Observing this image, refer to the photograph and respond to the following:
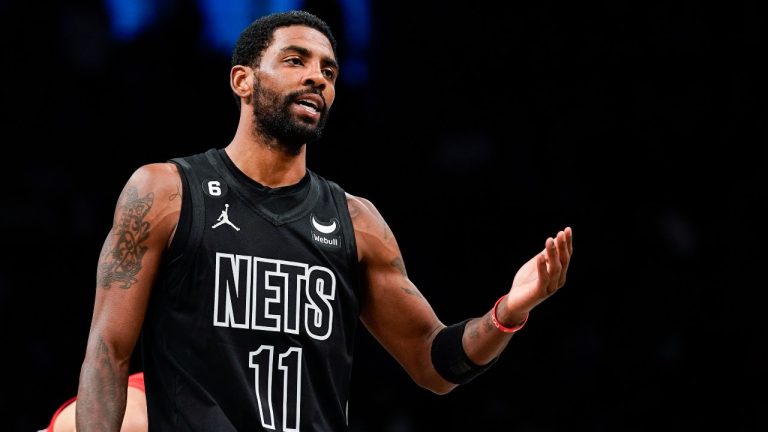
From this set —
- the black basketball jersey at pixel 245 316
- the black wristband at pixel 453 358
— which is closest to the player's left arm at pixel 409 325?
the black wristband at pixel 453 358

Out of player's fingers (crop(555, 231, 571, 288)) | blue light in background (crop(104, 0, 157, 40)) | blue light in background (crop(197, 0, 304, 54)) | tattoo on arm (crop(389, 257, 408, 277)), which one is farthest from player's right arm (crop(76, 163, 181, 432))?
blue light in background (crop(197, 0, 304, 54))

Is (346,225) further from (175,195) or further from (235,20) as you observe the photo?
(235,20)

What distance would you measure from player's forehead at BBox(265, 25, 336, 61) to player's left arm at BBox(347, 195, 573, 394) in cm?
40

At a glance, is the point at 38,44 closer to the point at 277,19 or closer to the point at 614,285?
the point at 277,19

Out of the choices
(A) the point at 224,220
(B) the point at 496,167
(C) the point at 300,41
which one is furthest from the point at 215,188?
(B) the point at 496,167

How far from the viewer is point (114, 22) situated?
16.8 feet

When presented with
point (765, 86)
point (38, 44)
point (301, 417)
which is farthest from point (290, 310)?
point (765, 86)

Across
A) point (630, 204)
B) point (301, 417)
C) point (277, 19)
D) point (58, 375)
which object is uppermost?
point (630, 204)

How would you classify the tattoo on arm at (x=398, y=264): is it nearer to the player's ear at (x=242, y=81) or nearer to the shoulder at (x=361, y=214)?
the shoulder at (x=361, y=214)

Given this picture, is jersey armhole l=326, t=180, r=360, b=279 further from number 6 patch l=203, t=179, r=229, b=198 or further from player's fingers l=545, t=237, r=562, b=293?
player's fingers l=545, t=237, r=562, b=293

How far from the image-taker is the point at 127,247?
252 centimetres

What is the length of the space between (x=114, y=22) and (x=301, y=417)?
10.2ft

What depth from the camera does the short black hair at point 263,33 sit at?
9.52ft

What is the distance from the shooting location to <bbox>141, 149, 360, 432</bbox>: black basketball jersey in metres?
2.49
